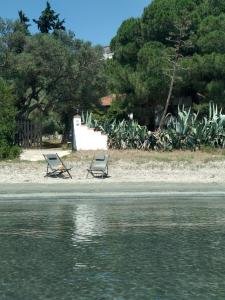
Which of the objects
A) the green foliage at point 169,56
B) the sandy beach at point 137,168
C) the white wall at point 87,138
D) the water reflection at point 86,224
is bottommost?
the water reflection at point 86,224

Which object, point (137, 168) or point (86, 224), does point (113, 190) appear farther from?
point (86, 224)

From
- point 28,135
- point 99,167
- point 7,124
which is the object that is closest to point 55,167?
point 99,167

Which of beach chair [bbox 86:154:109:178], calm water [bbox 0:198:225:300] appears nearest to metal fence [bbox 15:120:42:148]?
beach chair [bbox 86:154:109:178]

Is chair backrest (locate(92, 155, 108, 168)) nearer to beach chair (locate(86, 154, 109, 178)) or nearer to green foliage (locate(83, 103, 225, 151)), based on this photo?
beach chair (locate(86, 154, 109, 178))

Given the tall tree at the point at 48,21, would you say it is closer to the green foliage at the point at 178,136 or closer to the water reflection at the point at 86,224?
the green foliage at the point at 178,136

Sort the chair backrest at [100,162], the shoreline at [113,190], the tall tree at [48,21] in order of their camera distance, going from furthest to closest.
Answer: the tall tree at [48,21], the chair backrest at [100,162], the shoreline at [113,190]

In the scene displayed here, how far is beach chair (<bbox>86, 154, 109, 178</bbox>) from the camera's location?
908 inches

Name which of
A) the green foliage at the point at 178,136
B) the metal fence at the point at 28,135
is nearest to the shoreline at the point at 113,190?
the green foliage at the point at 178,136

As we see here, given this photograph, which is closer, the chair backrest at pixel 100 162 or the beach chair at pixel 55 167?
the beach chair at pixel 55 167

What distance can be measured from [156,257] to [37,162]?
17.2m

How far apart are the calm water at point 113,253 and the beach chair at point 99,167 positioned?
7216 millimetres

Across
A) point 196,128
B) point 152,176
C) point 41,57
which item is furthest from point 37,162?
point 41,57

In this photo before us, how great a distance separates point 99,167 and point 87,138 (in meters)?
6.59

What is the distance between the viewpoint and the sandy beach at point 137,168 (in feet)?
75.0
